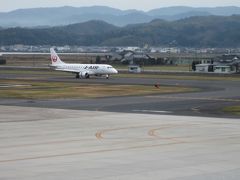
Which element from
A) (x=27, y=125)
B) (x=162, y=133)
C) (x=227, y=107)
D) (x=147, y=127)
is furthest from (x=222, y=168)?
(x=227, y=107)

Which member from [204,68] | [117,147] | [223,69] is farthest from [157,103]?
[204,68]

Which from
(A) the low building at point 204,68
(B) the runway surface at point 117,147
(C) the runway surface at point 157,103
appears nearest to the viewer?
(B) the runway surface at point 117,147

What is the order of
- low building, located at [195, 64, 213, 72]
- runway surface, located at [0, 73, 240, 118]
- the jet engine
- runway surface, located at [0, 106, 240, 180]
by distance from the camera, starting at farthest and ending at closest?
low building, located at [195, 64, 213, 72], the jet engine, runway surface, located at [0, 73, 240, 118], runway surface, located at [0, 106, 240, 180]

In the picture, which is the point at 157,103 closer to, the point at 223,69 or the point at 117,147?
the point at 117,147

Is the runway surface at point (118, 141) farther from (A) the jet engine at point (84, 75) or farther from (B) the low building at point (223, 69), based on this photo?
(B) the low building at point (223, 69)

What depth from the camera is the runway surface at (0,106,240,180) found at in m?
25.0

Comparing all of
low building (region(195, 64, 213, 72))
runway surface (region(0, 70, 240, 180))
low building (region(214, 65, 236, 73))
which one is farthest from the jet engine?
runway surface (region(0, 70, 240, 180))

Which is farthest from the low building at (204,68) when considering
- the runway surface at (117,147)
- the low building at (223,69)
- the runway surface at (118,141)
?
the runway surface at (117,147)

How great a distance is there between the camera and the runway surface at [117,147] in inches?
984

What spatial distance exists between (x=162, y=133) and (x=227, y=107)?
21.6 metres

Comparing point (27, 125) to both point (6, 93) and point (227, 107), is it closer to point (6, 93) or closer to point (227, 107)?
point (227, 107)

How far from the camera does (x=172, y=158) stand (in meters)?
28.6

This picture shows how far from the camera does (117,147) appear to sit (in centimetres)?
3222

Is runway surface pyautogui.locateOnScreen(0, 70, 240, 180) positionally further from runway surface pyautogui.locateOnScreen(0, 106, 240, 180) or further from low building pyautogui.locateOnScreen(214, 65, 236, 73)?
low building pyautogui.locateOnScreen(214, 65, 236, 73)
